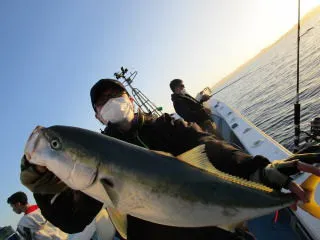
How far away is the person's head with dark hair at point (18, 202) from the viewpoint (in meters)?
8.14

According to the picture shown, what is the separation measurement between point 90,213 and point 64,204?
28cm

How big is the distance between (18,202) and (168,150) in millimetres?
6397

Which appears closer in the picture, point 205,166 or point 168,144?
point 205,166

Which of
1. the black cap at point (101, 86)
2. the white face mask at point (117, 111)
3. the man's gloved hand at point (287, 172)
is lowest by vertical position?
the man's gloved hand at point (287, 172)

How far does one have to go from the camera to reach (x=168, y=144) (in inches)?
133

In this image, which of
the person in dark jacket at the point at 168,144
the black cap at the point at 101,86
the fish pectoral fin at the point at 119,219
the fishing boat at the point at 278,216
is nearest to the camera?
the fish pectoral fin at the point at 119,219

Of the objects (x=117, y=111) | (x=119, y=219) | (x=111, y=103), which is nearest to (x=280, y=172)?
(x=119, y=219)

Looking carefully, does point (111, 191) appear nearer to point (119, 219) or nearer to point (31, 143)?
point (119, 219)

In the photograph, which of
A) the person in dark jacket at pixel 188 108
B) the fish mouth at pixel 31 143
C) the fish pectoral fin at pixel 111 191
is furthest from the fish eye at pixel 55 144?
the person in dark jacket at pixel 188 108

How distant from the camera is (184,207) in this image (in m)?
2.41

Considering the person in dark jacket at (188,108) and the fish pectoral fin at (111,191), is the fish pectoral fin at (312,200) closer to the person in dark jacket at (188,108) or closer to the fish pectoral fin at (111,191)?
the fish pectoral fin at (111,191)

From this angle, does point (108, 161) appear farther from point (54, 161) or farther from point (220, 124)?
point (220, 124)

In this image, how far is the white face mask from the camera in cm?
349

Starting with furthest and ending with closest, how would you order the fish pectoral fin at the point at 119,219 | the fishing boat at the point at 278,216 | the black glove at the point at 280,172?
the fishing boat at the point at 278,216 < the black glove at the point at 280,172 < the fish pectoral fin at the point at 119,219
